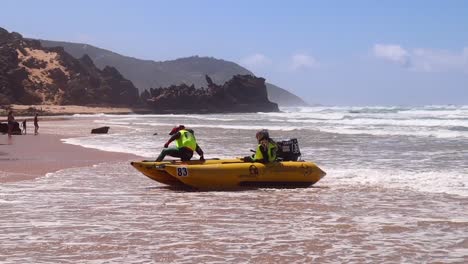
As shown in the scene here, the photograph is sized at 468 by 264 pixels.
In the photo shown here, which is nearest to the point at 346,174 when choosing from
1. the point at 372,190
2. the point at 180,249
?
the point at 372,190

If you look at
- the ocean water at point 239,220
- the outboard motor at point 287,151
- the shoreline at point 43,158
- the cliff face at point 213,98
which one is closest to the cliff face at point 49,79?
the cliff face at point 213,98

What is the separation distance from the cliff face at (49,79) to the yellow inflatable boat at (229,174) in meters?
69.7

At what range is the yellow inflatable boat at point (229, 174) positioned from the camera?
11234mm

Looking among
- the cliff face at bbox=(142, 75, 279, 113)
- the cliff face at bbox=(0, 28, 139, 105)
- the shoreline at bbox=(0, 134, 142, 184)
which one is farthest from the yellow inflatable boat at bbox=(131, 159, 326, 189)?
the cliff face at bbox=(142, 75, 279, 113)

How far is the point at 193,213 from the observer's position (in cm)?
880

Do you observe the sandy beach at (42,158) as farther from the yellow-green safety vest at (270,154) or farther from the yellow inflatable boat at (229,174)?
the yellow-green safety vest at (270,154)

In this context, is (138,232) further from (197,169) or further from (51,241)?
(197,169)

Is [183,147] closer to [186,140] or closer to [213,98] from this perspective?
[186,140]

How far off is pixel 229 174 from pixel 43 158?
25.7 feet

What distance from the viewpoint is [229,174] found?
37.1ft

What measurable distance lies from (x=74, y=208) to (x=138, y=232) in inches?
79.3

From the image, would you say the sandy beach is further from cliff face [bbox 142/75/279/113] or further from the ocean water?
cliff face [bbox 142/75/279/113]

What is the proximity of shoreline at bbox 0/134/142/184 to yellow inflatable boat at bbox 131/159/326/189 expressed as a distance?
301 cm

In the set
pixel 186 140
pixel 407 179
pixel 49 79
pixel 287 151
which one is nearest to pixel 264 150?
pixel 287 151
